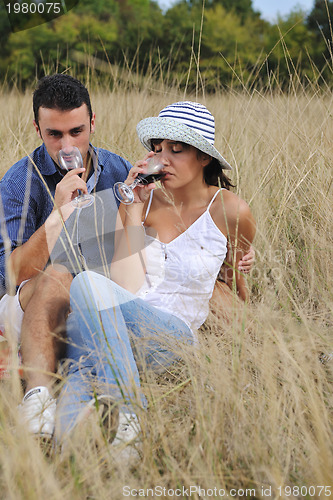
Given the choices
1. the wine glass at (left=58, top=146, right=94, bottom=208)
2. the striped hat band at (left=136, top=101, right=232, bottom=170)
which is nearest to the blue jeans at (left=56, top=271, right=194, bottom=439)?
the wine glass at (left=58, top=146, right=94, bottom=208)

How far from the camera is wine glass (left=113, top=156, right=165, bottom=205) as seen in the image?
241 cm

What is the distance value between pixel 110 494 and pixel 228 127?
11.5 ft

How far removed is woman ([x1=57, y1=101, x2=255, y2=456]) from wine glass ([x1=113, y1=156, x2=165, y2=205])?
0.03 m

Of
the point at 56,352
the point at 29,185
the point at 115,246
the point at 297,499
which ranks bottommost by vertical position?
the point at 297,499

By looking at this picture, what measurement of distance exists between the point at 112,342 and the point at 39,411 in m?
0.36

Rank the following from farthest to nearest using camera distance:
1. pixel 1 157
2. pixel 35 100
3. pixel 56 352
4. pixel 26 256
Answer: pixel 1 157, pixel 35 100, pixel 26 256, pixel 56 352

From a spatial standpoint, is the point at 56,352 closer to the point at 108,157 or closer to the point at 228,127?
the point at 108,157

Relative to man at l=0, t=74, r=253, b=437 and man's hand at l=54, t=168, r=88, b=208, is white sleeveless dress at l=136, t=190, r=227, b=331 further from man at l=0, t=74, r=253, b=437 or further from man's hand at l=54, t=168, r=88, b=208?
man's hand at l=54, t=168, r=88, b=208

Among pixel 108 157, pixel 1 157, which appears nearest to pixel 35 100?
pixel 108 157

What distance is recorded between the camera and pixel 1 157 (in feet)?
12.5

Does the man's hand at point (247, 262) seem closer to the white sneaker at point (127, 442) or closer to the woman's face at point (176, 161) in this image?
the woman's face at point (176, 161)

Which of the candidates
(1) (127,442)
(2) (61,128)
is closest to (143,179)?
(2) (61,128)

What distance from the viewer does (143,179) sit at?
244 cm

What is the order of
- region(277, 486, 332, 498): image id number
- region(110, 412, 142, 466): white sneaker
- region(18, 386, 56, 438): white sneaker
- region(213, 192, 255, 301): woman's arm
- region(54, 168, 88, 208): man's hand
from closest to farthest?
region(277, 486, 332, 498): image id number < region(110, 412, 142, 466): white sneaker < region(18, 386, 56, 438): white sneaker < region(54, 168, 88, 208): man's hand < region(213, 192, 255, 301): woman's arm
